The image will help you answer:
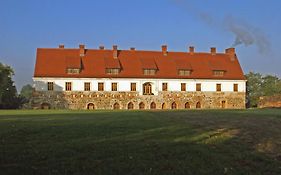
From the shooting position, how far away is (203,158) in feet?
27.4

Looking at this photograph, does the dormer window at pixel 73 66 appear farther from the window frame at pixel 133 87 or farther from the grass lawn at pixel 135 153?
the grass lawn at pixel 135 153

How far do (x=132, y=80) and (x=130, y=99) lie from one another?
2573mm

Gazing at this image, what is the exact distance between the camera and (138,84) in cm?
5012

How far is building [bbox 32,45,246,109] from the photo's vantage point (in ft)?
157

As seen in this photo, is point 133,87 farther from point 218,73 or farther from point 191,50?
point 218,73

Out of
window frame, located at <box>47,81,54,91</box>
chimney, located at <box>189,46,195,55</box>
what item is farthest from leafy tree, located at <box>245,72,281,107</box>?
window frame, located at <box>47,81,54,91</box>

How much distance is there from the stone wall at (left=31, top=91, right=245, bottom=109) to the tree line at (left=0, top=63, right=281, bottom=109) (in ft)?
15.9

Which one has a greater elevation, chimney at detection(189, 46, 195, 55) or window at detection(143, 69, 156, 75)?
chimney at detection(189, 46, 195, 55)

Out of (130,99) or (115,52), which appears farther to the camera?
(115,52)

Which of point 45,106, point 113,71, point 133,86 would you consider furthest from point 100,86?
point 45,106

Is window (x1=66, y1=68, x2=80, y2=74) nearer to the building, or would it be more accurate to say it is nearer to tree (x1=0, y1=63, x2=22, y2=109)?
the building

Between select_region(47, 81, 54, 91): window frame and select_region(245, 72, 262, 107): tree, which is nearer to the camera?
select_region(47, 81, 54, 91): window frame

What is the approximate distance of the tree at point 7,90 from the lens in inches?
1891

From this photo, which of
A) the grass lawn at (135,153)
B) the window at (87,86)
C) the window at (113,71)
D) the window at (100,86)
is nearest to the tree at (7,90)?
the window at (87,86)
